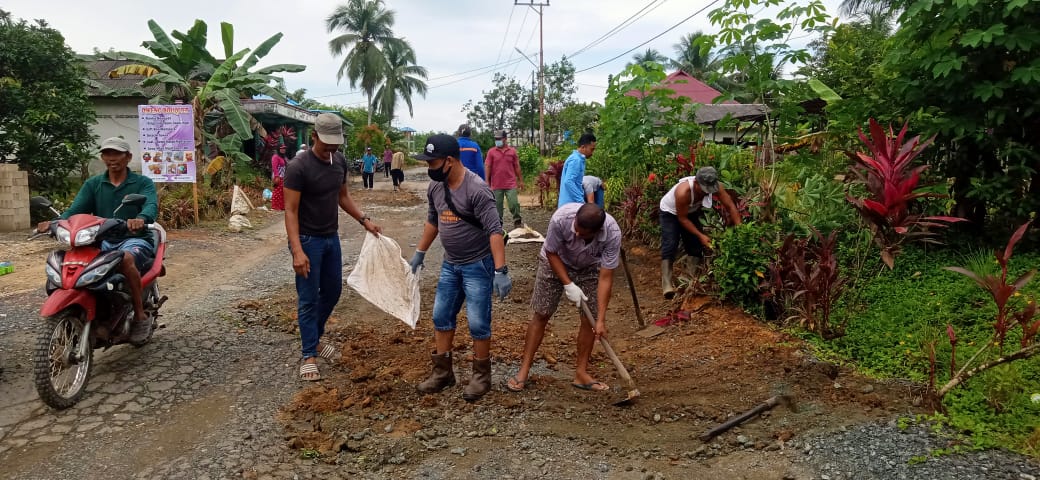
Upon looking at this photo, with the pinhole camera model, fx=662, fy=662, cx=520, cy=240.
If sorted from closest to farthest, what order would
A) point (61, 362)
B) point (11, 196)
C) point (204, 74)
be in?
point (61, 362) < point (11, 196) < point (204, 74)

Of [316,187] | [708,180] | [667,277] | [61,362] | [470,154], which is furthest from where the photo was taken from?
[470,154]

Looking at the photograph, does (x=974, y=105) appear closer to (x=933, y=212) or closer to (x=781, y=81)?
(x=933, y=212)

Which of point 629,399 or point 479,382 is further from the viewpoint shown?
point 479,382

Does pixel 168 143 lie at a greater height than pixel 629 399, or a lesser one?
greater

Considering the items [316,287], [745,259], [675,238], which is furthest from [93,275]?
[675,238]

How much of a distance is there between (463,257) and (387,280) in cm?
94

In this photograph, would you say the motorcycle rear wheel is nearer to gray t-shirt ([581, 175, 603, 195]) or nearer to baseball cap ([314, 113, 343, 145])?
baseball cap ([314, 113, 343, 145])

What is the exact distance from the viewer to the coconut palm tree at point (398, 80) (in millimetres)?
42156

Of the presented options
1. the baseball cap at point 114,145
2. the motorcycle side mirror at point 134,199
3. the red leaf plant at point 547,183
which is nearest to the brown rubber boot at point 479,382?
the motorcycle side mirror at point 134,199

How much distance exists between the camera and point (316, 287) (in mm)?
4461

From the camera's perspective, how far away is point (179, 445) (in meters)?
3.49

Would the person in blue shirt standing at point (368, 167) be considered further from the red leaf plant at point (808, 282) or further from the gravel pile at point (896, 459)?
the gravel pile at point (896, 459)

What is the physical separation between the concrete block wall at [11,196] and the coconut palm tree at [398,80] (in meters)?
32.3

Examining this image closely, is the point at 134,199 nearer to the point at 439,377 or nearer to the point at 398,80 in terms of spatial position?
the point at 439,377
